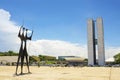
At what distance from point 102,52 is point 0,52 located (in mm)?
78234

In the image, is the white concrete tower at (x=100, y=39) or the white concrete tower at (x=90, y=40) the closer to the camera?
the white concrete tower at (x=100, y=39)

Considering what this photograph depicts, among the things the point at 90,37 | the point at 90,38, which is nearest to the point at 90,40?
the point at 90,38

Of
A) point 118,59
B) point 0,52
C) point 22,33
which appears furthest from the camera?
point 0,52

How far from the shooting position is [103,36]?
12031cm

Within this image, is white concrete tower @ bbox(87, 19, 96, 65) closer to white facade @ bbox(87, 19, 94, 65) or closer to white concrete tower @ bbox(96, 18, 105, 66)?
white facade @ bbox(87, 19, 94, 65)

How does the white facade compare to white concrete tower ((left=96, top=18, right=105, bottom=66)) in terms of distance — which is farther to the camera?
the white facade

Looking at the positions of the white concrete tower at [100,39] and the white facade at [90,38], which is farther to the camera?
the white facade at [90,38]

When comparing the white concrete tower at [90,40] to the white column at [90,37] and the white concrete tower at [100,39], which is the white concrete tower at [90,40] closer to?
the white column at [90,37]

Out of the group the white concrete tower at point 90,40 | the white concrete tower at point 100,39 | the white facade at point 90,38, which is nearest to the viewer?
the white concrete tower at point 100,39

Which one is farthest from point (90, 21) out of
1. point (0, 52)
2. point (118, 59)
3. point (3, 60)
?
point (0, 52)

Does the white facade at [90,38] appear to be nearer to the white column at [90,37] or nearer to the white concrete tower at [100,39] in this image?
the white column at [90,37]

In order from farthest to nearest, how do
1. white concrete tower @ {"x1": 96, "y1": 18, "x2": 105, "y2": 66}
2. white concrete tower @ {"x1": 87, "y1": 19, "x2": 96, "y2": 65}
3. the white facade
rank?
the white facade → white concrete tower @ {"x1": 87, "y1": 19, "x2": 96, "y2": 65} → white concrete tower @ {"x1": 96, "y1": 18, "x2": 105, "y2": 66}

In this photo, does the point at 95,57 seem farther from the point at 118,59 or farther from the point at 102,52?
the point at 118,59

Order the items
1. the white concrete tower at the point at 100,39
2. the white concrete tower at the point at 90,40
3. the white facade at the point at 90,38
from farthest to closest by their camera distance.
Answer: the white facade at the point at 90,38, the white concrete tower at the point at 90,40, the white concrete tower at the point at 100,39
